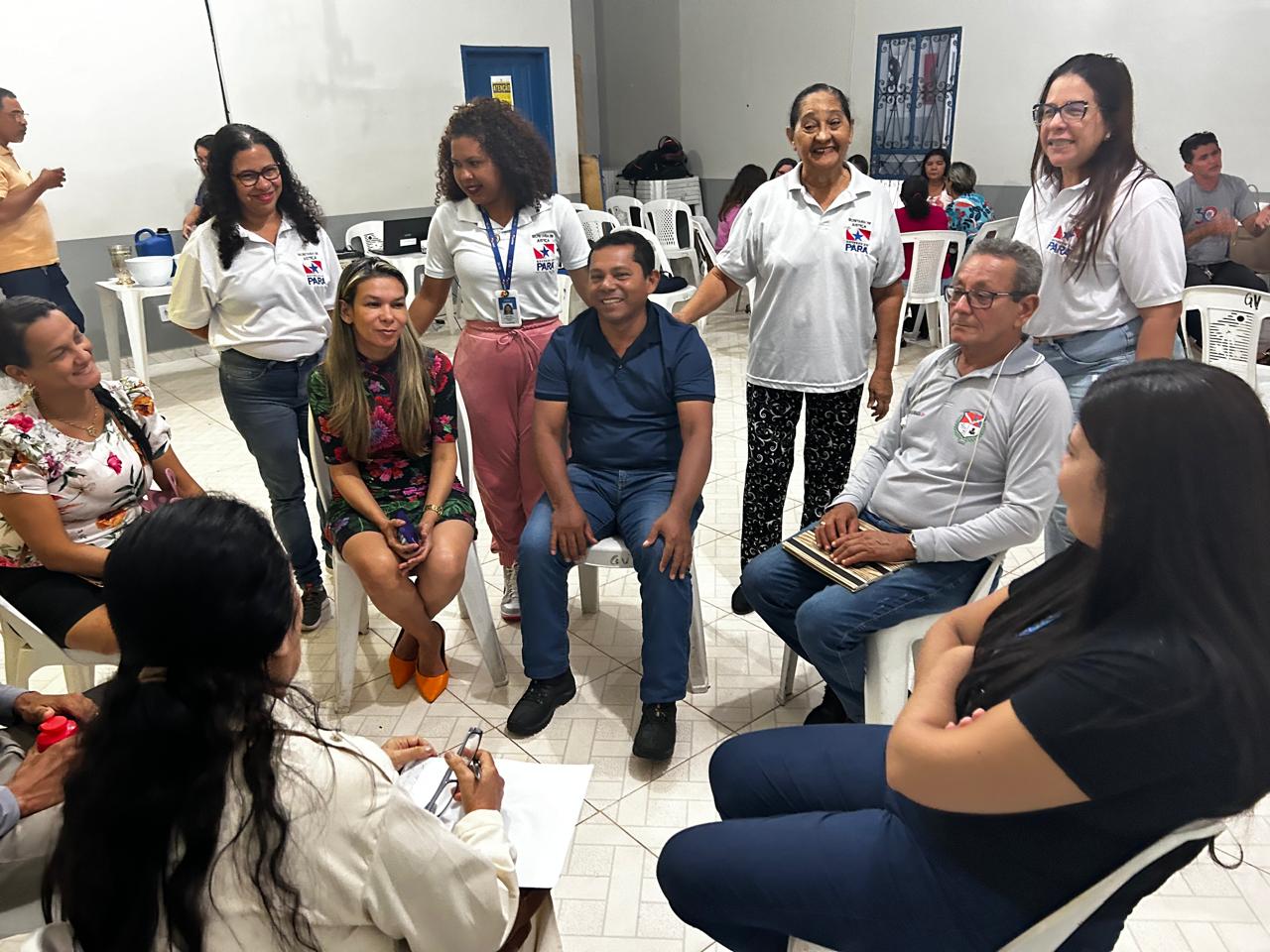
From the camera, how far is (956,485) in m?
1.89

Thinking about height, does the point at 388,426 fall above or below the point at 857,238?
below

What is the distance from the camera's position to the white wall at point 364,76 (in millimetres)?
5883

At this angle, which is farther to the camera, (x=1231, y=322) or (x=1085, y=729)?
(x=1231, y=322)

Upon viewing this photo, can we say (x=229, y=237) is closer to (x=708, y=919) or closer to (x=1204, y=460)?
(x=708, y=919)

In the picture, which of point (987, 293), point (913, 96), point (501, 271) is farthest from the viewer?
point (913, 96)

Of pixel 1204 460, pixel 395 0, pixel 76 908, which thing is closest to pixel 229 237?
pixel 76 908

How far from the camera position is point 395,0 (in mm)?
6375

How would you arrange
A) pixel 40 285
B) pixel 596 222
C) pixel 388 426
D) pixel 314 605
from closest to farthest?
pixel 388 426 → pixel 314 605 → pixel 40 285 → pixel 596 222

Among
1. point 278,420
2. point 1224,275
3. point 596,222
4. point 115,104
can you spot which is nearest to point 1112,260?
point 278,420

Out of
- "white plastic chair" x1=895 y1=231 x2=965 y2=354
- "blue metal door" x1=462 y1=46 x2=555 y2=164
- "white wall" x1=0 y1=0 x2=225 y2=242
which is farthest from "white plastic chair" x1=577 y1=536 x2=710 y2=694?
"blue metal door" x1=462 y1=46 x2=555 y2=164

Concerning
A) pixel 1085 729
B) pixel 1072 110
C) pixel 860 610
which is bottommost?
pixel 860 610

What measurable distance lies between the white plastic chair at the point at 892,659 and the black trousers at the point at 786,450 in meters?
0.73

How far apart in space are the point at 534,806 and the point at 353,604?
1.16 metres

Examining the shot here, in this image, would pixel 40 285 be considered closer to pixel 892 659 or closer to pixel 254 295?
pixel 254 295
